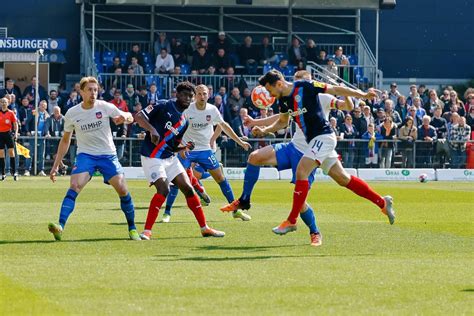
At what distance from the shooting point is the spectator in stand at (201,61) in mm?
42250

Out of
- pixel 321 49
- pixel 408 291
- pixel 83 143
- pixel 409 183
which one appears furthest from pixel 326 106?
pixel 321 49

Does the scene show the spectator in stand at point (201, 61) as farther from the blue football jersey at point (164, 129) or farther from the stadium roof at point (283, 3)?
the blue football jersey at point (164, 129)

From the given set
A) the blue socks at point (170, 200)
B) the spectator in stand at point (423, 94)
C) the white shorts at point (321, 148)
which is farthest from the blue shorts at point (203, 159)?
the spectator in stand at point (423, 94)

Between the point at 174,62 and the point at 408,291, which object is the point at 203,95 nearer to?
the point at 408,291

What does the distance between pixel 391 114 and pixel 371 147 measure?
1.31 meters

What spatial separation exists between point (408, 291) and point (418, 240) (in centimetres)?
560

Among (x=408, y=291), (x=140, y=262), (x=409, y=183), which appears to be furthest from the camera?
(x=409, y=183)

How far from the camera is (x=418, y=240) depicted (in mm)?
16156

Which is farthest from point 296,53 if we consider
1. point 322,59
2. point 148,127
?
point 148,127

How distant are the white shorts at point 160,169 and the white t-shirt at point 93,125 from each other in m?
0.55

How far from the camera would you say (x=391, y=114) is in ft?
131

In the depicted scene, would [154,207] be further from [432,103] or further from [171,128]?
[432,103]

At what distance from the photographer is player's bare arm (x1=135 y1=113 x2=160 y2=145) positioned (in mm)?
15906

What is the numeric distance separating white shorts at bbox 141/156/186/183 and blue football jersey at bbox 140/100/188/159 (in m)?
0.07
